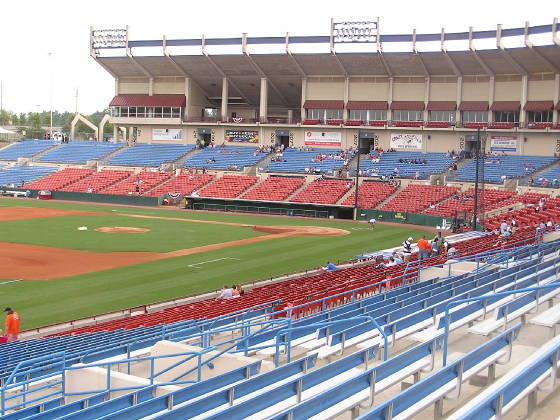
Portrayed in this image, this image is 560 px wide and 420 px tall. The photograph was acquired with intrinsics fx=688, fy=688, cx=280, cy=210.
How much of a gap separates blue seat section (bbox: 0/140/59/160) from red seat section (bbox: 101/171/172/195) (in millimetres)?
19235

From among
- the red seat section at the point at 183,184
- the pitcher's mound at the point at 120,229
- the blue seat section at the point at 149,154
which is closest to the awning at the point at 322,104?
the red seat section at the point at 183,184

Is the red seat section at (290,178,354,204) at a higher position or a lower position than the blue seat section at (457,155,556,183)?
lower

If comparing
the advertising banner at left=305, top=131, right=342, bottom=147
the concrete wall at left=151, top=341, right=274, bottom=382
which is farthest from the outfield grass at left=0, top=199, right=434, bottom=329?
the advertising banner at left=305, top=131, right=342, bottom=147

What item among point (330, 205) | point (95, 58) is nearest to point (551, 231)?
point (330, 205)

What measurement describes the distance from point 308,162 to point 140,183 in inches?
641

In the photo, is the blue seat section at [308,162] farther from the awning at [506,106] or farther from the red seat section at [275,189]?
the awning at [506,106]

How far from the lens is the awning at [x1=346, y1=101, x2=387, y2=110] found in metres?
68.2

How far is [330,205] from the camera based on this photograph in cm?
5622

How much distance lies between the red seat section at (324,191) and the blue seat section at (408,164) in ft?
13.5

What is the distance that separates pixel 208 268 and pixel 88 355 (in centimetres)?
1913

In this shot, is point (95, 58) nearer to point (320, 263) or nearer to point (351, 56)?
point (351, 56)

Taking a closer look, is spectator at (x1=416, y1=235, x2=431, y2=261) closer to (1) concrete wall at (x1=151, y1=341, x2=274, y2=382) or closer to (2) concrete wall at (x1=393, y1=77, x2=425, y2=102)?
(1) concrete wall at (x1=151, y1=341, x2=274, y2=382)

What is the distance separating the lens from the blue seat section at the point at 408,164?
61781 millimetres

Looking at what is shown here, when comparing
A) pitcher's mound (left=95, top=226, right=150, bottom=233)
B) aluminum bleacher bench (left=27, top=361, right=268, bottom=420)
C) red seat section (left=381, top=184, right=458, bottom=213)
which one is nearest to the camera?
aluminum bleacher bench (left=27, top=361, right=268, bottom=420)
